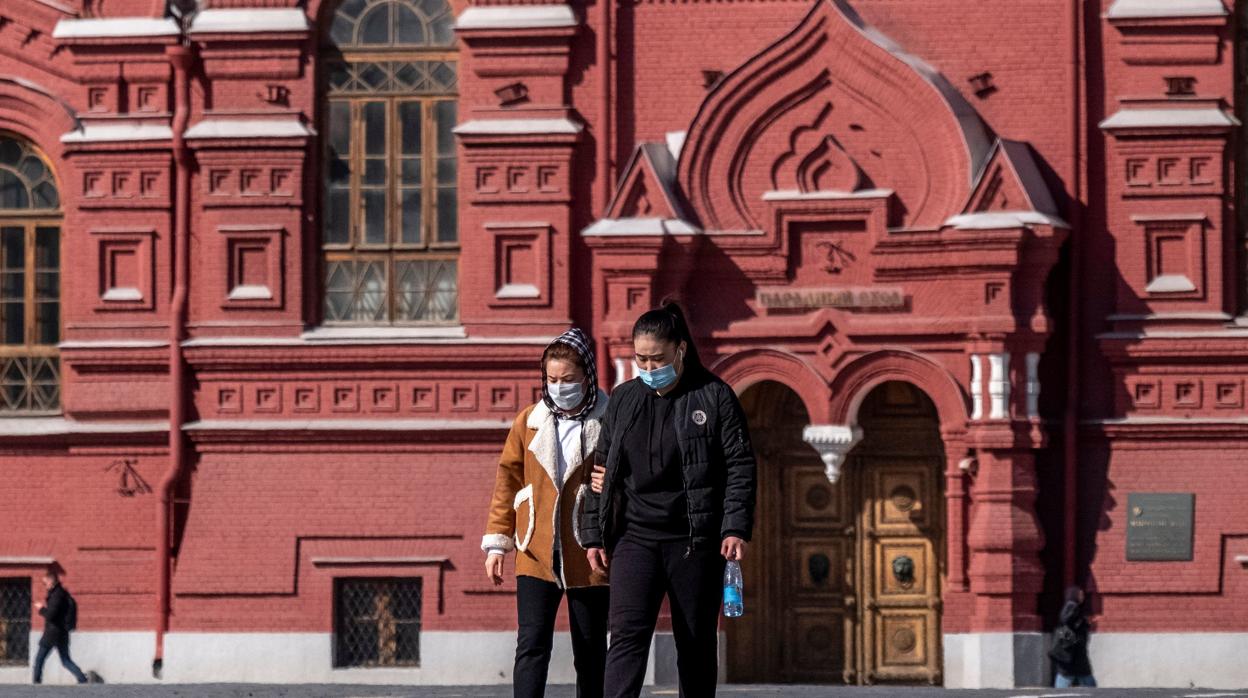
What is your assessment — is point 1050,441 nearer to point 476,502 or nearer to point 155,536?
point 476,502

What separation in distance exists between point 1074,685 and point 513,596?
13.9 feet

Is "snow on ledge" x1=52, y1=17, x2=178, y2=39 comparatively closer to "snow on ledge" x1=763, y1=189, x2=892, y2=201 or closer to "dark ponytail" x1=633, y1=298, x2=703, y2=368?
"snow on ledge" x1=763, y1=189, x2=892, y2=201

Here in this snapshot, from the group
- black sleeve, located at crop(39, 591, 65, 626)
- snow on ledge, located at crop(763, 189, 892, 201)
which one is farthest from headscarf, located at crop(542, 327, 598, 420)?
black sleeve, located at crop(39, 591, 65, 626)

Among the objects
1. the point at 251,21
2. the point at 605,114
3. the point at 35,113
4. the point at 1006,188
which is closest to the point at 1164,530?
the point at 1006,188

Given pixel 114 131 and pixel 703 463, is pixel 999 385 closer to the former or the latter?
pixel 114 131

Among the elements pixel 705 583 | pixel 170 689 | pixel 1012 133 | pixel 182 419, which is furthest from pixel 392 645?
pixel 705 583

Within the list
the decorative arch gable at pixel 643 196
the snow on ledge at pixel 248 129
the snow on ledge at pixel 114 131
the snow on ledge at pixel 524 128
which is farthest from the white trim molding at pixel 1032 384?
the snow on ledge at pixel 114 131

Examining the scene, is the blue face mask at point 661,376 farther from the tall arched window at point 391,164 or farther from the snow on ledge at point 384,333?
the tall arched window at point 391,164

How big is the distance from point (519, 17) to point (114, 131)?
131 inches

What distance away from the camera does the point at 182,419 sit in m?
17.3

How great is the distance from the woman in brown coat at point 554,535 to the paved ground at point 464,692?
3.53m

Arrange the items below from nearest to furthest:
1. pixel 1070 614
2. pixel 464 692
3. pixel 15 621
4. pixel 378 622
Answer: pixel 464 692
pixel 1070 614
pixel 378 622
pixel 15 621

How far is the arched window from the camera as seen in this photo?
58.4ft

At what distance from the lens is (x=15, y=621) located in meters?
17.6
